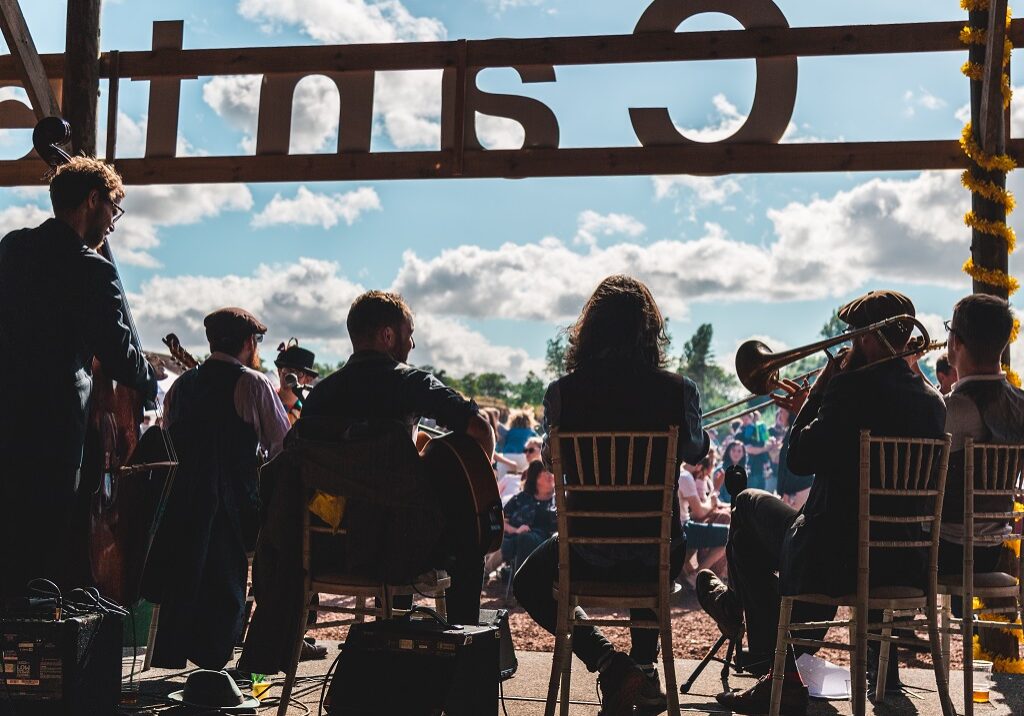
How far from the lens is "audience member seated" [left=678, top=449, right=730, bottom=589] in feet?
26.0

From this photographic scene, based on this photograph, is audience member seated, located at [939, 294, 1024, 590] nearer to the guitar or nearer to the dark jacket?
the guitar

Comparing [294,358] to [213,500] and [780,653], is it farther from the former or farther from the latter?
[780,653]

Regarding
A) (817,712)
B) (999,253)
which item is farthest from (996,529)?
(999,253)

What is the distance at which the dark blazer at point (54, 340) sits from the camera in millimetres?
3223

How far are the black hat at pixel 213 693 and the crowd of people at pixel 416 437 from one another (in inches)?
10.9

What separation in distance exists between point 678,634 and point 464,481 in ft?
12.2

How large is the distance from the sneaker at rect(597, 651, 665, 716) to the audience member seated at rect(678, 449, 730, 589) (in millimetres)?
4184

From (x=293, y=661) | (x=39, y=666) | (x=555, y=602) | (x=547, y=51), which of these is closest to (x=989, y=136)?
(x=547, y=51)

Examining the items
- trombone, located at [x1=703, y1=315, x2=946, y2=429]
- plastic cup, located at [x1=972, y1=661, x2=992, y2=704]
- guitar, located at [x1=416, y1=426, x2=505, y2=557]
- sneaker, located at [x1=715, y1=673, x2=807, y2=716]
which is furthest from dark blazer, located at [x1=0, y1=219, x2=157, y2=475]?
plastic cup, located at [x1=972, y1=661, x2=992, y2=704]

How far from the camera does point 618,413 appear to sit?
338cm

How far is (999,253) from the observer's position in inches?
220

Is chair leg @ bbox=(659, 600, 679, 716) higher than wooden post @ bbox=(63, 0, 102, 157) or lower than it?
lower

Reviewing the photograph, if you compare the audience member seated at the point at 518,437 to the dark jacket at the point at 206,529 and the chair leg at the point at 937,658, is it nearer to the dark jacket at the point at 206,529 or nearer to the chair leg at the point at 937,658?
the dark jacket at the point at 206,529

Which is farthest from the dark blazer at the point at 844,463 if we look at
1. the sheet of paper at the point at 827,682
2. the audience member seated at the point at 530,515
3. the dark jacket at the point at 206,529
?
the audience member seated at the point at 530,515
